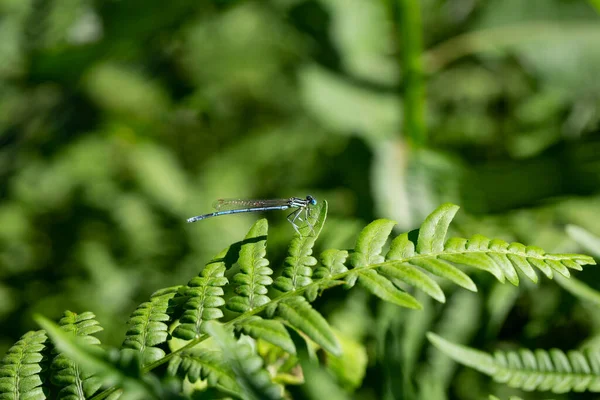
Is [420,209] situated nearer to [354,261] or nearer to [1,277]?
[354,261]

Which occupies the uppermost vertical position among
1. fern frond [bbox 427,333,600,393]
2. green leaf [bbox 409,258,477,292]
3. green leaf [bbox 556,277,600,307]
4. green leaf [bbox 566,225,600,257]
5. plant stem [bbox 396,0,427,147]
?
plant stem [bbox 396,0,427,147]

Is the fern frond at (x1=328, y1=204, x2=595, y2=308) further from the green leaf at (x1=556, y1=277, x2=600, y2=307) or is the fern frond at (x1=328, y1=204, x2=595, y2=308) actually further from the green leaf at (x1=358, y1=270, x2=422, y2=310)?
the green leaf at (x1=556, y1=277, x2=600, y2=307)

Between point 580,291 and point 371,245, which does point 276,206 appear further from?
point 580,291

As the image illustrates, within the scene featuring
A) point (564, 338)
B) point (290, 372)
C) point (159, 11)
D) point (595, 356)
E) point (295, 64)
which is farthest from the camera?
point (295, 64)

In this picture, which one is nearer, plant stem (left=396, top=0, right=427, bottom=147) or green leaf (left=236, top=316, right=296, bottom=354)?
green leaf (left=236, top=316, right=296, bottom=354)

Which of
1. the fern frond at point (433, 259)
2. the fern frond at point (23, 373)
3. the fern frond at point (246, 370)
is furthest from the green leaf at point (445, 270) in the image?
the fern frond at point (23, 373)

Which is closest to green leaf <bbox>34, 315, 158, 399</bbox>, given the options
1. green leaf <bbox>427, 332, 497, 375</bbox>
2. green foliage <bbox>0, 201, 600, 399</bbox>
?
green foliage <bbox>0, 201, 600, 399</bbox>

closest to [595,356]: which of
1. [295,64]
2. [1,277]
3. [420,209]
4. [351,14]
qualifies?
[420,209]
